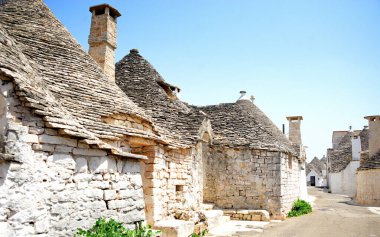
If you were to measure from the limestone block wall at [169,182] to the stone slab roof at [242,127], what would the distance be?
3.64 metres

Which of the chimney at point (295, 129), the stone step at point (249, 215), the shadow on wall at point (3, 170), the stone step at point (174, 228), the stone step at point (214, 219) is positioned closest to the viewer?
the shadow on wall at point (3, 170)

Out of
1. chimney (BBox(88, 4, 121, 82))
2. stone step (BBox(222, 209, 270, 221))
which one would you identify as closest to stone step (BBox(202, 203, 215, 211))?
stone step (BBox(222, 209, 270, 221))

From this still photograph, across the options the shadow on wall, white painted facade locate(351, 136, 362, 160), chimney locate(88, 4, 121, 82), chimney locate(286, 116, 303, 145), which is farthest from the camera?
white painted facade locate(351, 136, 362, 160)

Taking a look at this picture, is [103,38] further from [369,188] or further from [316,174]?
[316,174]

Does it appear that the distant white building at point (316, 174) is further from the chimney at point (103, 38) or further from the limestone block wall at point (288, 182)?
the chimney at point (103, 38)

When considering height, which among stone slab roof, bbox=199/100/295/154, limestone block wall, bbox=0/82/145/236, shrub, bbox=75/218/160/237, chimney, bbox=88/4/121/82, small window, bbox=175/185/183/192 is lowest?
shrub, bbox=75/218/160/237

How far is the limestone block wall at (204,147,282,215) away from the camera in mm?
13516

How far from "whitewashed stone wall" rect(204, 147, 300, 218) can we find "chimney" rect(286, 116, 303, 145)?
5.81 metres

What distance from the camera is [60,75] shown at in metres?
7.52

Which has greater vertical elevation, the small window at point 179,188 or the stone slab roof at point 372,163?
the stone slab roof at point 372,163

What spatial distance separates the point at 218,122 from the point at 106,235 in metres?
11.0

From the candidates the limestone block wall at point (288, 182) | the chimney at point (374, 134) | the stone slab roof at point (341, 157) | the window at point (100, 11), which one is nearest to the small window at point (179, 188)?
the limestone block wall at point (288, 182)

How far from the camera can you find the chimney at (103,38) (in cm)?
1027

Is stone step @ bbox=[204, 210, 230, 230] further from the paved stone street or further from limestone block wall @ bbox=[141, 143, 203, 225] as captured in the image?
limestone block wall @ bbox=[141, 143, 203, 225]
